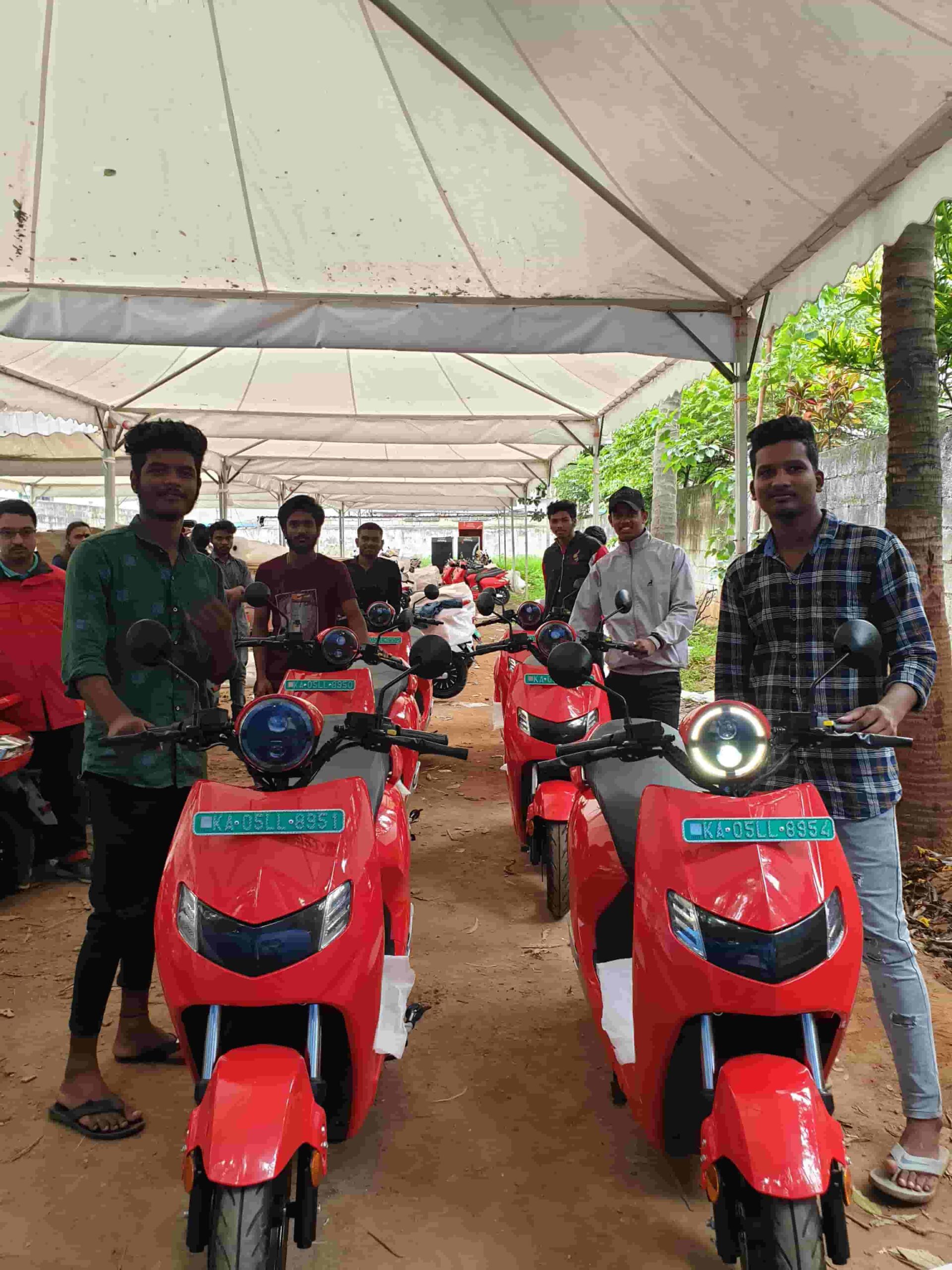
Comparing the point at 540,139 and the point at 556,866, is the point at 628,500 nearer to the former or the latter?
the point at 540,139

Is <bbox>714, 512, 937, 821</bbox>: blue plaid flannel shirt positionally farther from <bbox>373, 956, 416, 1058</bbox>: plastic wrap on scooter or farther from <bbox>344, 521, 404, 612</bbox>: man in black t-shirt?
<bbox>344, 521, 404, 612</bbox>: man in black t-shirt

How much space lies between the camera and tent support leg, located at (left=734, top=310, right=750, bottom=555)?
4770 millimetres

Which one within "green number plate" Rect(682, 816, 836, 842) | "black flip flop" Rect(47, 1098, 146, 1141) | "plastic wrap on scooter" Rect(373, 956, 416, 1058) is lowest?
"black flip flop" Rect(47, 1098, 146, 1141)

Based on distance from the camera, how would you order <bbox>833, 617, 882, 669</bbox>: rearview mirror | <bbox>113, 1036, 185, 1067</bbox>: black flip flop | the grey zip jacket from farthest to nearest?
the grey zip jacket → <bbox>113, 1036, 185, 1067</bbox>: black flip flop → <bbox>833, 617, 882, 669</bbox>: rearview mirror

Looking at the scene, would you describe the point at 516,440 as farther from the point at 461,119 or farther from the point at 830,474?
the point at 461,119

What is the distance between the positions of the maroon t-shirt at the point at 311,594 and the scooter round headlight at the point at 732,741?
10.3 ft

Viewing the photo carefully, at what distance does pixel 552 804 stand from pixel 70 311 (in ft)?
11.8

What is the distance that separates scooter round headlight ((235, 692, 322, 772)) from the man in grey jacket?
2781 millimetres

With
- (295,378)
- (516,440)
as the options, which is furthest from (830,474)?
(295,378)

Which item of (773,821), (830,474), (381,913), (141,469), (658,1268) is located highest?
(830,474)

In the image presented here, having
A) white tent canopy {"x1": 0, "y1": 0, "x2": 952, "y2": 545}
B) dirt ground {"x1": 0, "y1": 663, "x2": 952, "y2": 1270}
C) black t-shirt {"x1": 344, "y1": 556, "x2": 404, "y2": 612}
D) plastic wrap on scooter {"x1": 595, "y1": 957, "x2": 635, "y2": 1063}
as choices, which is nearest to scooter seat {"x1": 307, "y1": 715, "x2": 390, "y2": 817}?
plastic wrap on scooter {"x1": 595, "y1": 957, "x2": 635, "y2": 1063}

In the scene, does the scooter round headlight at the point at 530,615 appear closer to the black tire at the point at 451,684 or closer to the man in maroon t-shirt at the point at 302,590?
the man in maroon t-shirt at the point at 302,590

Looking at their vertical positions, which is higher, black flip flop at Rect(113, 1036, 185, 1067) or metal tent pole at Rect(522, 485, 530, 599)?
metal tent pole at Rect(522, 485, 530, 599)

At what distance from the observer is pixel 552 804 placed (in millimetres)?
4094
